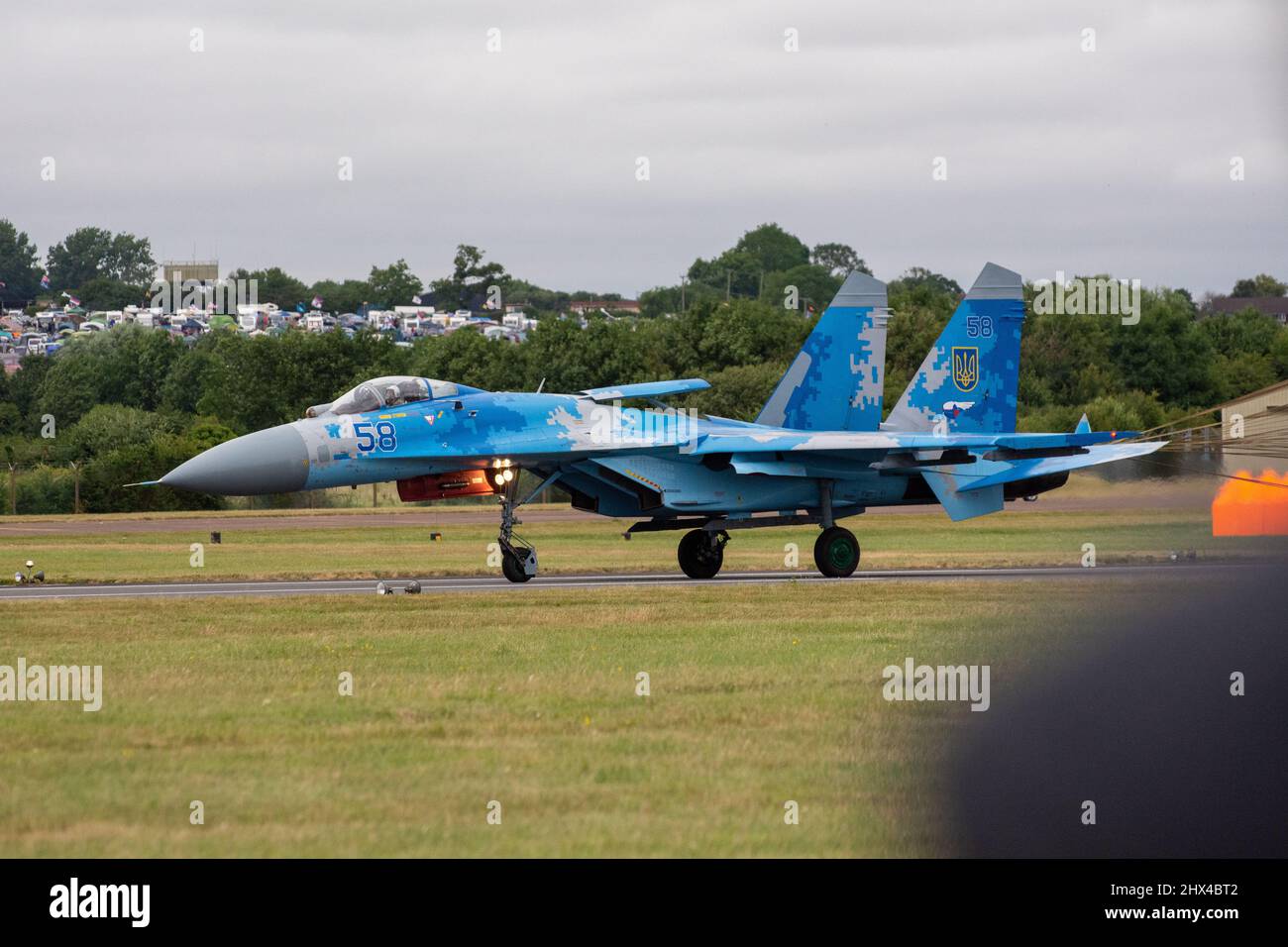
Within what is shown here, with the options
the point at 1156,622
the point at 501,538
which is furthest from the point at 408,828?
the point at 501,538

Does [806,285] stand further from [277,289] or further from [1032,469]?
[1032,469]

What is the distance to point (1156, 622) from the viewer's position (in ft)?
45.2

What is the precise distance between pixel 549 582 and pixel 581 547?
377 inches

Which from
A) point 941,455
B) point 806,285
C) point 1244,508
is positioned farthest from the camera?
point 806,285

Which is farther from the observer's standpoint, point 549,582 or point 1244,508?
point 549,582

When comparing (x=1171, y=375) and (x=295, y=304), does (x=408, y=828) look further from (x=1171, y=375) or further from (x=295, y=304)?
(x=295, y=304)

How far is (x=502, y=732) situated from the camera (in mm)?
10664

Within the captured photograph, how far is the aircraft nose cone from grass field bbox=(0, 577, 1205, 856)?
271 cm

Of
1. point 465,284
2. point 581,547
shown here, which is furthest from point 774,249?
point 581,547

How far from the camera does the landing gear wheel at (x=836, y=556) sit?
77.0 feet

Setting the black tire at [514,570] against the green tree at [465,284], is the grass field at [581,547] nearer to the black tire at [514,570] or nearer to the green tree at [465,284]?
the black tire at [514,570]

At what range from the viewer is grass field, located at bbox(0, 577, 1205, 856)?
809cm

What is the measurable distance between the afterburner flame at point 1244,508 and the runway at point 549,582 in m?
0.80
